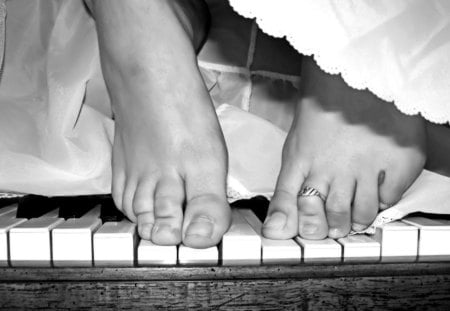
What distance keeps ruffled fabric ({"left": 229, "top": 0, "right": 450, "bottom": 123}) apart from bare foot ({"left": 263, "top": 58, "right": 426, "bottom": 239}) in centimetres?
11

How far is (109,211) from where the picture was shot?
68 centimetres

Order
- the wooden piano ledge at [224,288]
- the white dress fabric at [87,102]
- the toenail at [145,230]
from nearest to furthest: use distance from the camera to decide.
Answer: the wooden piano ledge at [224,288] < the toenail at [145,230] < the white dress fabric at [87,102]

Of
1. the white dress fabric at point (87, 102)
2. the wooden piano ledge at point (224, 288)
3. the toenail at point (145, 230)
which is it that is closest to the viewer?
the wooden piano ledge at point (224, 288)

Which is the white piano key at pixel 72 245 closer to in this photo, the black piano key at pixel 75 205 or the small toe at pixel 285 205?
the black piano key at pixel 75 205

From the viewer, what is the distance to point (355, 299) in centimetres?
52

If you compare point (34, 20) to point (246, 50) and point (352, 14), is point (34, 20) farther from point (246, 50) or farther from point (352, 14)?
point (352, 14)

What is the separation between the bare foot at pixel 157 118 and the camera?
0.69 m

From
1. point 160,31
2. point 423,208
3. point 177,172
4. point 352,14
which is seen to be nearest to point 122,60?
point 160,31

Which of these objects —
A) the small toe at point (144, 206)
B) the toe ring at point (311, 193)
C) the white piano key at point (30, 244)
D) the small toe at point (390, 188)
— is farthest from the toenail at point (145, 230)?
the small toe at point (390, 188)

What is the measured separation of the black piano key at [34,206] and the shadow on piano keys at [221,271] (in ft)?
0.16

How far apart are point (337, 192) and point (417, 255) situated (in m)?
0.15

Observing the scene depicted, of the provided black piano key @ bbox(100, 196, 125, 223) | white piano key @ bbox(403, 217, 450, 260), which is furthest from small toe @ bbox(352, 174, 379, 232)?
black piano key @ bbox(100, 196, 125, 223)

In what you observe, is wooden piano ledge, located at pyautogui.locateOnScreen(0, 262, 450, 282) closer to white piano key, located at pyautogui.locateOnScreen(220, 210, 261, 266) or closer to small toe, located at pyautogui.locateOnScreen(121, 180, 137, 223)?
white piano key, located at pyautogui.locateOnScreen(220, 210, 261, 266)

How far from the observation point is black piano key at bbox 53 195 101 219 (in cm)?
64
